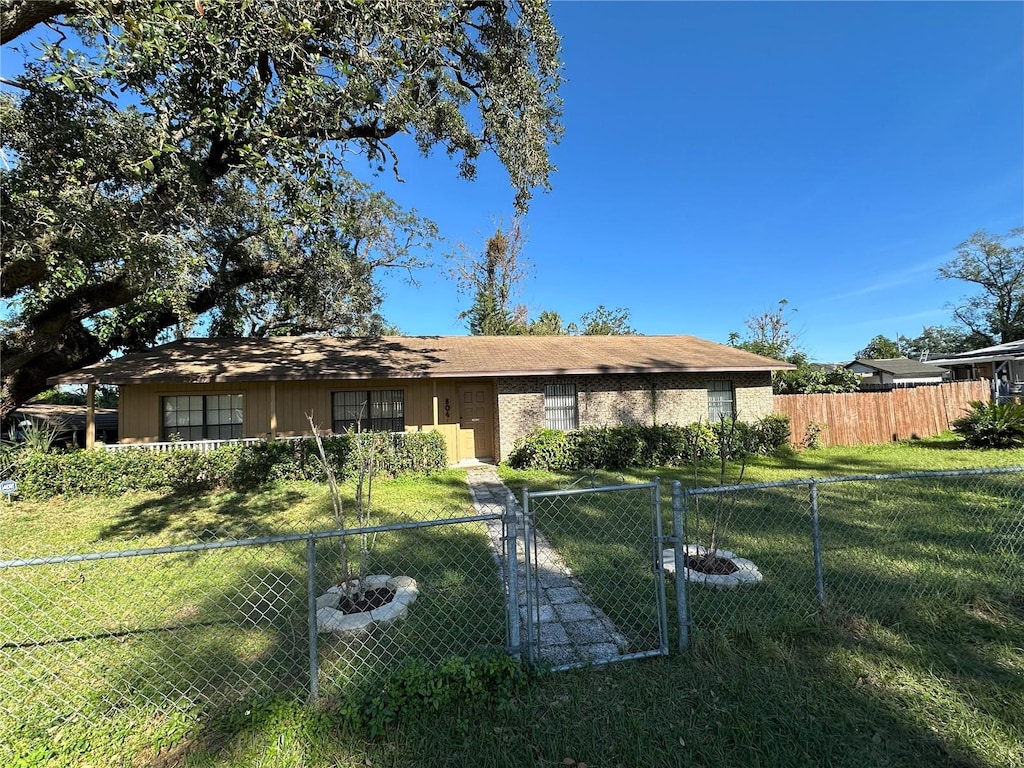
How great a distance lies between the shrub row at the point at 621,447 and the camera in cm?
1139

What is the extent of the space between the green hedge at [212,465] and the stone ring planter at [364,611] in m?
4.17

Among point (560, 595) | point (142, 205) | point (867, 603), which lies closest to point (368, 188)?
point (142, 205)

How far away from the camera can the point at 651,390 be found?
533 inches

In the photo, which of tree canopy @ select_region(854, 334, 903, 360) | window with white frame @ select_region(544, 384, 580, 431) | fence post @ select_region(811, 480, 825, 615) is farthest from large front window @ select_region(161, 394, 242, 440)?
tree canopy @ select_region(854, 334, 903, 360)

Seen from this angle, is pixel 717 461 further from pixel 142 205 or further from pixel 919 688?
pixel 142 205

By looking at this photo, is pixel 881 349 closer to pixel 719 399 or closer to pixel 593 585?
pixel 719 399

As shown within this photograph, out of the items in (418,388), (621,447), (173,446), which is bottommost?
(621,447)

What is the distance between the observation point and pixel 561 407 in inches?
518

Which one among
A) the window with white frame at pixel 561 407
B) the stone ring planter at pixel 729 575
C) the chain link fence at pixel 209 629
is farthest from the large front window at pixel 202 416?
the stone ring planter at pixel 729 575

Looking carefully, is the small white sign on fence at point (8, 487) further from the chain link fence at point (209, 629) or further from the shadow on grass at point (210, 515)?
the chain link fence at point (209, 629)

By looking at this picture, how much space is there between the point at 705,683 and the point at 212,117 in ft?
27.7

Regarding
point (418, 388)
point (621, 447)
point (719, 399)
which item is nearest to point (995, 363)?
point (719, 399)

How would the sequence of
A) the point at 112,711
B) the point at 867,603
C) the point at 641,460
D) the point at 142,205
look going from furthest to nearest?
the point at 641,460 → the point at 142,205 → the point at 867,603 → the point at 112,711

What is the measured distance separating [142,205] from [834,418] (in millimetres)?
18446
